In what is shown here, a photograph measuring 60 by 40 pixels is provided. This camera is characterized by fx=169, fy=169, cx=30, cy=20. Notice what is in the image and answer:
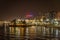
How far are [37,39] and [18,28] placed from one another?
1.54ft

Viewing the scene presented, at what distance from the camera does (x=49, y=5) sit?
2.65 metres

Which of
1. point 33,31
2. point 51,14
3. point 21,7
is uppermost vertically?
point 21,7

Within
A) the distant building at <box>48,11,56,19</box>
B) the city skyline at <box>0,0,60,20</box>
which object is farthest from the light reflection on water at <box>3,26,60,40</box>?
the city skyline at <box>0,0,60,20</box>

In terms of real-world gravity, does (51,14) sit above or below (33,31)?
above

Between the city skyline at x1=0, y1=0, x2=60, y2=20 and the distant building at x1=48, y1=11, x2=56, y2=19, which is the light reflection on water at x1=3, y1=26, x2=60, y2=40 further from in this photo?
the city skyline at x1=0, y1=0, x2=60, y2=20

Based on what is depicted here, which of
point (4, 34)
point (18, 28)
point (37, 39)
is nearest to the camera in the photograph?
point (37, 39)

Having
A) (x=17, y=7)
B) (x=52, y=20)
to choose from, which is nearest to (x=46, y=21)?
(x=52, y=20)

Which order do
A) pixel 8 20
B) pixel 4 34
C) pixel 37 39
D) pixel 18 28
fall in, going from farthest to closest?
pixel 8 20 → pixel 18 28 → pixel 4 34 → pixel 37 39

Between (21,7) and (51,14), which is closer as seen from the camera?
(51,14)

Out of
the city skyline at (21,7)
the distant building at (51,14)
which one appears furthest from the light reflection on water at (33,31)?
→ the city skyline at (21,7)

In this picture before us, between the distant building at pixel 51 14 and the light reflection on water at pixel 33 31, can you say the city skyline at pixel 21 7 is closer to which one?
the distant building at pixel 51 14

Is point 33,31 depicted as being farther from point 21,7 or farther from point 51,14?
point 21,7

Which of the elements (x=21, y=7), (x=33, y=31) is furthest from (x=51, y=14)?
(x=21, y=7)

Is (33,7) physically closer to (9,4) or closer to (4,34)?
(9,4)
